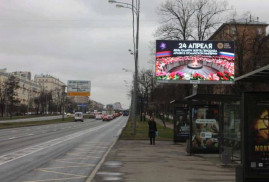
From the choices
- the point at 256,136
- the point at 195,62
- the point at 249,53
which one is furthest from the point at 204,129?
the point at 249,53

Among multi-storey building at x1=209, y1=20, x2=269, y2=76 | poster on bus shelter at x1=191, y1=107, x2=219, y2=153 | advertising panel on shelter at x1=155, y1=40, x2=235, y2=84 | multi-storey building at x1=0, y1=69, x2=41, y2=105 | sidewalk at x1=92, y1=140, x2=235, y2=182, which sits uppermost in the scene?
multi-storey building at x1=0, y1=69, x2=41, y2=105

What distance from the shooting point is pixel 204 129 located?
16609 millimetres

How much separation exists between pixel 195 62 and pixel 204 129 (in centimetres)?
811

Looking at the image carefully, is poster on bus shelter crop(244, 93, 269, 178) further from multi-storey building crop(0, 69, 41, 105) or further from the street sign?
multi-storey building crop(0, 69, 41, 105)

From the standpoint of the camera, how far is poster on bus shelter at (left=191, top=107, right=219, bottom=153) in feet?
54.3

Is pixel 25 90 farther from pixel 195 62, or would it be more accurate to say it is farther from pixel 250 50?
pixel 195 62

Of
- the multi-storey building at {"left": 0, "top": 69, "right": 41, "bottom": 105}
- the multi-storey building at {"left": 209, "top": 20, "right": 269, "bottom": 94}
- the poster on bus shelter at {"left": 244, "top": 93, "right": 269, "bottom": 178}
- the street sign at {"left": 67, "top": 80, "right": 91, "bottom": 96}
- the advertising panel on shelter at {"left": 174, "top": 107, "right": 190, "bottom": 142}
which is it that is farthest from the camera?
the multi-storey building at {"left": 0, "top": 69, "right": 41, "bottom": 105}

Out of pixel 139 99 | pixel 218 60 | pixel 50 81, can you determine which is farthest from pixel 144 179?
pixel 50 81

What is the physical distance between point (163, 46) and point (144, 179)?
15.8 metres

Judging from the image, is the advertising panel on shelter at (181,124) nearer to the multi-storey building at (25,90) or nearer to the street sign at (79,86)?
the street sign at (79,86)

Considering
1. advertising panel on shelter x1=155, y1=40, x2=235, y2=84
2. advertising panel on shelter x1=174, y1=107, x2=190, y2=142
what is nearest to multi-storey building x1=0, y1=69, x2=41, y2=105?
advertising panel on shelter x1=155, y1=40, x2=235, y2=84

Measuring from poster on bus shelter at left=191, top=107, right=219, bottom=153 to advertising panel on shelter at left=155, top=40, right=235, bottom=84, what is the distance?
658cm

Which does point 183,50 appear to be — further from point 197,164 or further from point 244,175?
point 244,175

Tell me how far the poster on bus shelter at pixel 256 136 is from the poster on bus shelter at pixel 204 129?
8.85 meters
